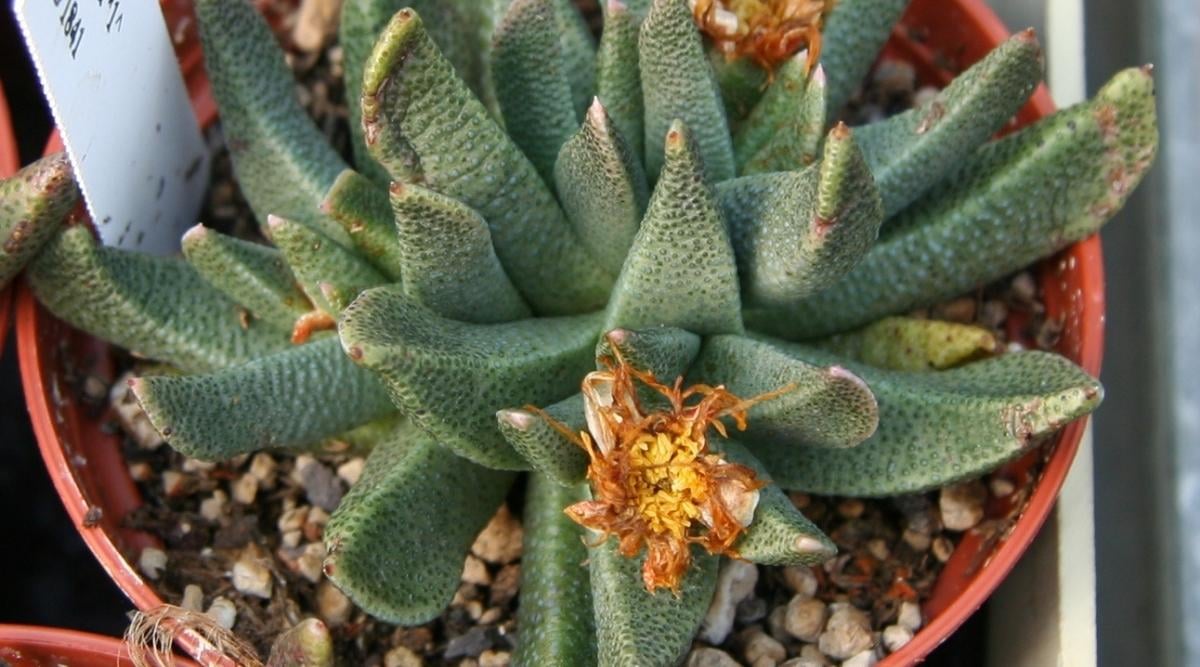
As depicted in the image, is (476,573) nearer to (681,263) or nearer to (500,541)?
(500,541)


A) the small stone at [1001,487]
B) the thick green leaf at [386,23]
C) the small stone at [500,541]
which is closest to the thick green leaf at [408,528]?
the small stone at [500,541]

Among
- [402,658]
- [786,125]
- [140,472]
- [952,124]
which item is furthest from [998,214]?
[140,472]

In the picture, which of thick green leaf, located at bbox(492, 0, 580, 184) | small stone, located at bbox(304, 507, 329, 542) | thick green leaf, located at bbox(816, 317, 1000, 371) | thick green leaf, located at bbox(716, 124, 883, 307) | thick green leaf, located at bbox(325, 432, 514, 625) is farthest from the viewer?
small stone, located at bbox(304, 507, 329, 542)

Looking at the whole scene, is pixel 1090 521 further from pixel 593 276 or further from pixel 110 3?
pixel 110 3

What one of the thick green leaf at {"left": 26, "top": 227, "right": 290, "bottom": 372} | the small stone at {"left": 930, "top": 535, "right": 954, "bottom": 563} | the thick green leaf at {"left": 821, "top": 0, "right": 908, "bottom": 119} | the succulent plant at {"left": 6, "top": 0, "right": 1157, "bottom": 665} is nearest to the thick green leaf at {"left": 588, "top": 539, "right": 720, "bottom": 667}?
the succulent plant at {"left": 6, "top": 0, "right": 1157, "bottom": 665}

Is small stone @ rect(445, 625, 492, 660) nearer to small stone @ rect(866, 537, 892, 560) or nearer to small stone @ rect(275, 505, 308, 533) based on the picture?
small stone @ rect(275, 505, 308, 533)

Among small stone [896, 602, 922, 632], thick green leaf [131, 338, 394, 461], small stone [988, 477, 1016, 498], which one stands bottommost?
small stone [896, 602, 922, 632]
